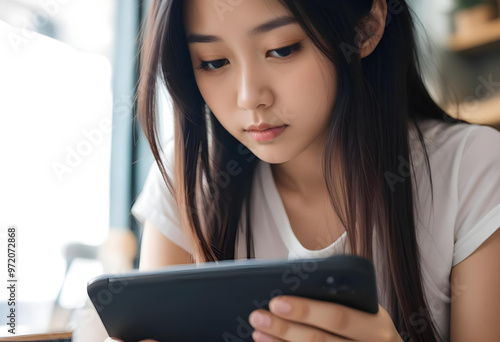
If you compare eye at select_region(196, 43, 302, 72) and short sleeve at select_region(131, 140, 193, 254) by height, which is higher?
eye at select_region(196, 43, 302, 72)

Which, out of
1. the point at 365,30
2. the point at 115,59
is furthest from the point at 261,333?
the point at 115,59

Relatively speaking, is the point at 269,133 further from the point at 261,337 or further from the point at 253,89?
the point at 261,337

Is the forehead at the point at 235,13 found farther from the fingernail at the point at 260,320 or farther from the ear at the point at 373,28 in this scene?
the fingernail at the point at 260,320

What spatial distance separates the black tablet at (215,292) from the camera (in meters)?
0.49

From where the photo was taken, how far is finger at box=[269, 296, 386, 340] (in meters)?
0.52

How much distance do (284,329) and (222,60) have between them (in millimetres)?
430

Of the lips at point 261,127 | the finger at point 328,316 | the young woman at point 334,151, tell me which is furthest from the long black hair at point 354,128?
the finger at point 328,316

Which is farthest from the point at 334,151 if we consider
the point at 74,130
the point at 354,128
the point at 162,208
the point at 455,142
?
the point at 74,130

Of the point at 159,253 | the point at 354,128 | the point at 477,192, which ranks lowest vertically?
the point at 159,253

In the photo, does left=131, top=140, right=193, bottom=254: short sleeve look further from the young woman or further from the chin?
the chin

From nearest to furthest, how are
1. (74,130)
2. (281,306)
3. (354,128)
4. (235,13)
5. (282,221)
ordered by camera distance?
(281,306), (235,13), (354,128), (282,221), (74,130)

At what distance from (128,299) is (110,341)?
92mm

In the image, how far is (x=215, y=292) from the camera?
1.71 feet

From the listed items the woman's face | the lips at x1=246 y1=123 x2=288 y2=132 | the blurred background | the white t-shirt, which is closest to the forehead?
the woman's face
